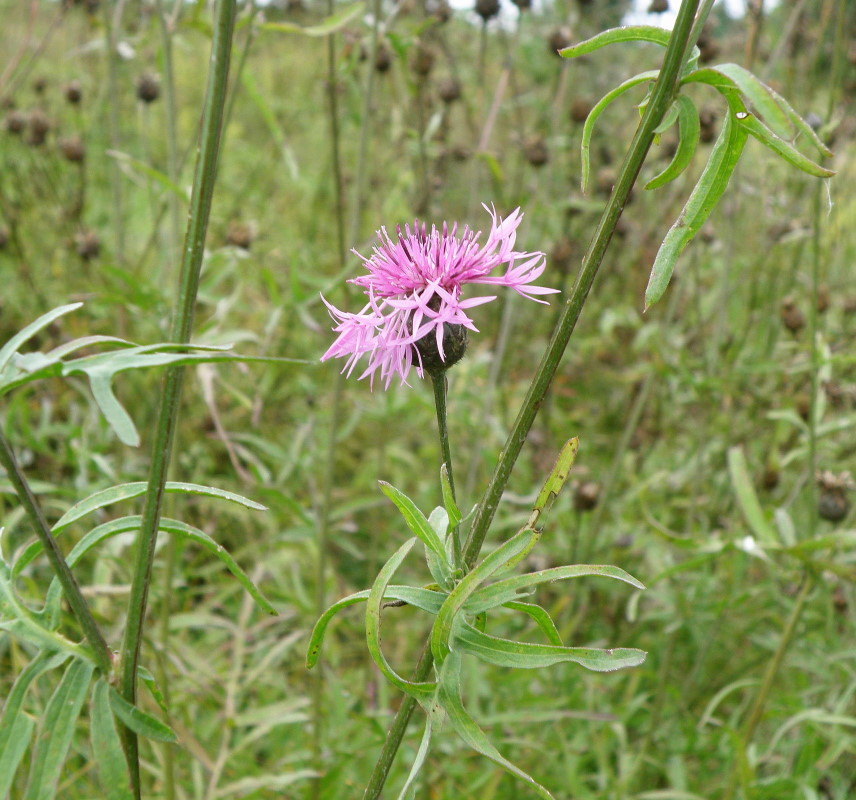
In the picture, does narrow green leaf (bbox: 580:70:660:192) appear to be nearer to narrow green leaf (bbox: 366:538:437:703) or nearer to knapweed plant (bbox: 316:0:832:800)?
knapweed plant (bbox: 316:0:832:800)

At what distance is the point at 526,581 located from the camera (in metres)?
0.67

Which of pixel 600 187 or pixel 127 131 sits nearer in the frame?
pixel 600 187

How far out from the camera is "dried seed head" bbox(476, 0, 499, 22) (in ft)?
7.70

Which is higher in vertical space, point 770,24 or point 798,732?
point 770,24

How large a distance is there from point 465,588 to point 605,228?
303 millimetres

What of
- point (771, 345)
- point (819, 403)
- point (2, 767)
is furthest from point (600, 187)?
point (2, 767)

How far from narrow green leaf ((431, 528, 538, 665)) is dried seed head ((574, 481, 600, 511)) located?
1490 mm

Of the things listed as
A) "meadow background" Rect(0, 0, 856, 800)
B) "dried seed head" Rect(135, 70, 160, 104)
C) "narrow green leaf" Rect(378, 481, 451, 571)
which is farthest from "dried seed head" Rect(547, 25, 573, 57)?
"narrow green leaf" Rect(378, 481, 451, 571)

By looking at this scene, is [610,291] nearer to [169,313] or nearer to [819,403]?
[819,403]

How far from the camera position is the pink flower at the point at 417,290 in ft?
2.42

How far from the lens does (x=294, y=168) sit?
1.75 meters

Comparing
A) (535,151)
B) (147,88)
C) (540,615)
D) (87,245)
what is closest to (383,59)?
(535,151)

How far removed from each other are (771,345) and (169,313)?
2.02 meters

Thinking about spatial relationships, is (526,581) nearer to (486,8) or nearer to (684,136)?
(684,136)
